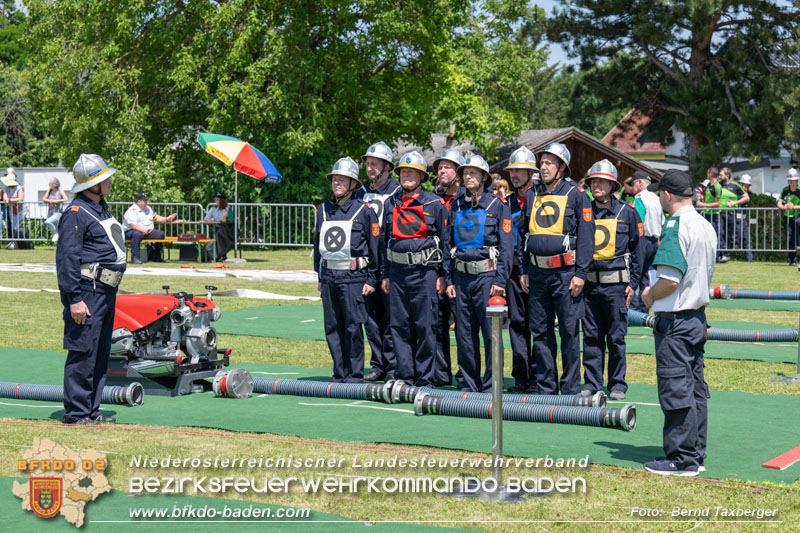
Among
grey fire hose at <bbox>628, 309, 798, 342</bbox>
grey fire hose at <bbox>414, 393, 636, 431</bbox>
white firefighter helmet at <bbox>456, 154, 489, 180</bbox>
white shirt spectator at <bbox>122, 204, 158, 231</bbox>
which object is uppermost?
white firefighter helmet at <bbox>456, 154, 489, 180</bbox>

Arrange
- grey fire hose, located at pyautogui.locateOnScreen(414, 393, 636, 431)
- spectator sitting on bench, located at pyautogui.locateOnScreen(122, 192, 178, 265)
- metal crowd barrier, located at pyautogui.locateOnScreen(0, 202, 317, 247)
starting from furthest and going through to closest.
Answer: metal crowd barrier, located at pyautogui.locateOnScreen(0, 202, 317, 247) → spectator sitting on bench, located at pyautogui.locateOnScreen(122, 192, 178, 265) → grey fire hose, located at pyautogui.locateOnScreen(414, 393, 636, 431)

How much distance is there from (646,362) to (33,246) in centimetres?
2219

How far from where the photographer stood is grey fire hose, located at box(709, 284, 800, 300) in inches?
624

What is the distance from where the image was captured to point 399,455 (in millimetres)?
6688

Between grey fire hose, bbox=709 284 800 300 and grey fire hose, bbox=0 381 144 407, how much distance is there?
10522 millimetres

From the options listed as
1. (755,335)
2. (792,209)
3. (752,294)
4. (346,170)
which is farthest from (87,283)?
(792,209)

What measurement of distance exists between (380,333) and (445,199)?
153cm

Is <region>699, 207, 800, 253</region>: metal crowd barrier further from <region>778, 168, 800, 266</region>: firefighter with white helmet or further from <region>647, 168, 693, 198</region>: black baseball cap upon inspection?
<region>647, 168, 693, 198</region>: black baseball cap

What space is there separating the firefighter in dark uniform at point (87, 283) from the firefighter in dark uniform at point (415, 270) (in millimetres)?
2523

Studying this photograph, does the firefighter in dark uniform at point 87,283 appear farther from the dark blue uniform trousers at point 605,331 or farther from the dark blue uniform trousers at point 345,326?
the dark blue uniform trousers at point 605,331

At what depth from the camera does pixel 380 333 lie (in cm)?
1008

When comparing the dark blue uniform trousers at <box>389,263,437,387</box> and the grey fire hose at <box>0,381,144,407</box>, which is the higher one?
the dark blue uniform trousers at <box>389,263,437,387</box>

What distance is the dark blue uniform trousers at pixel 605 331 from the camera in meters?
9.01

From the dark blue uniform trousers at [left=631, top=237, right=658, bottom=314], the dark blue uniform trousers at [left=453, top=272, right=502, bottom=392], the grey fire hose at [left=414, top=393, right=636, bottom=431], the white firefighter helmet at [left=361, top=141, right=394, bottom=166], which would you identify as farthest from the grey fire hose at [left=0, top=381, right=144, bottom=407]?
the dark blue uniform trousers at [left=631, top=237, right=658, bottom=314]
